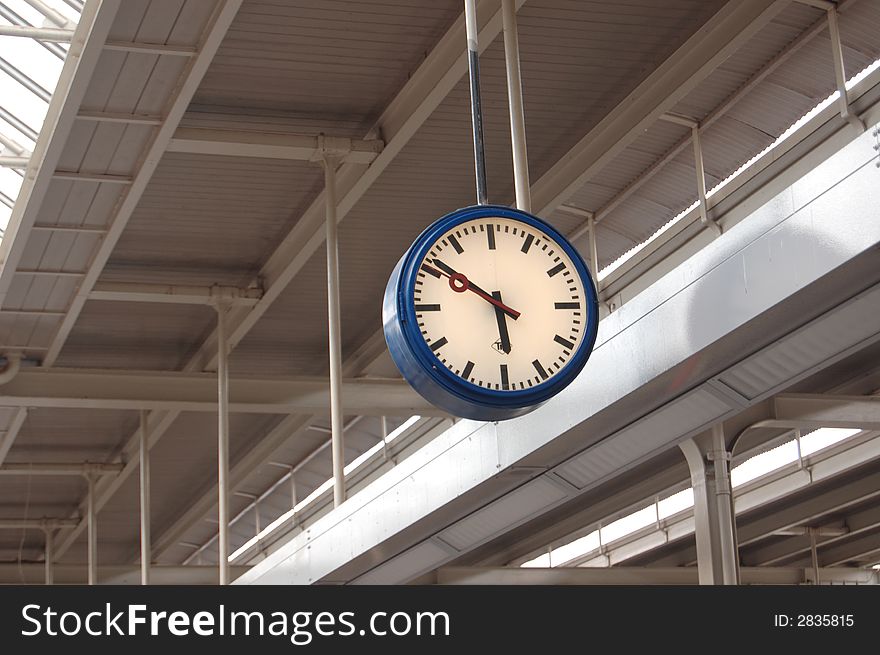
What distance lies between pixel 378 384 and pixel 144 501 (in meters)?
4.91

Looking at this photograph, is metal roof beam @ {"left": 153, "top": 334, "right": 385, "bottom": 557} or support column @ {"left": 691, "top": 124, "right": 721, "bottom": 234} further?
metal roof beam @ {"left": 153, "top": 334, "right": 385, "bottom": 557}

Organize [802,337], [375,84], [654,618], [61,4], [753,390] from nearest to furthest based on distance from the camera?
[654,618], [802,337], [753,390], [61,4], [375,84]

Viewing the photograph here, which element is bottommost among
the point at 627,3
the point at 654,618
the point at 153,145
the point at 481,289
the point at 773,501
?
the point at 654,618

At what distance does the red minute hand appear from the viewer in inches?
341

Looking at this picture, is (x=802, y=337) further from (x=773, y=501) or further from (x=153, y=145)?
(x=773, y=501)

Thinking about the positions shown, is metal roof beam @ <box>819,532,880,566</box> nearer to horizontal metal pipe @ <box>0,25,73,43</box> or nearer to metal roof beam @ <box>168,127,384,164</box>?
metal roof beam @ <box>168,127,384,164</box>

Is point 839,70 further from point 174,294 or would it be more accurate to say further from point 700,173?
point 174,294

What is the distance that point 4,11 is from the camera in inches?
592

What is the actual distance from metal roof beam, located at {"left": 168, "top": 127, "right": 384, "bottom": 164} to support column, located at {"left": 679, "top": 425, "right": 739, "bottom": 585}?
16.4 ft

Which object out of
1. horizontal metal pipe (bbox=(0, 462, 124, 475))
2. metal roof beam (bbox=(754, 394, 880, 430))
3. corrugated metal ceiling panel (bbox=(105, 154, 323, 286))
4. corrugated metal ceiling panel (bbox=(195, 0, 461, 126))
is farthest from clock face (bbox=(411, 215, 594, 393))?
horizontal metal pipe (bbox=(0, 462, 124, 475))

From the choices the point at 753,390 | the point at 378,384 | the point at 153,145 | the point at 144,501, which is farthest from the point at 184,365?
the point at 753,390

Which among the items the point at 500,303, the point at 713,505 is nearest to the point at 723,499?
the point at 713,505

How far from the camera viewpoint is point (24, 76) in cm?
1576

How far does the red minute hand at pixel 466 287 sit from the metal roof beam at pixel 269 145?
8077mm
